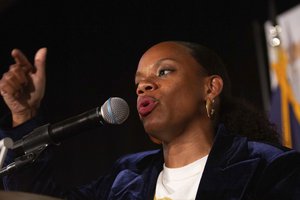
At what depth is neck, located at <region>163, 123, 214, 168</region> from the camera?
5.90 feet

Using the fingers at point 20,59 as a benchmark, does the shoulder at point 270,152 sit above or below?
below

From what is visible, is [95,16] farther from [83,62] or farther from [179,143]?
[179,143]

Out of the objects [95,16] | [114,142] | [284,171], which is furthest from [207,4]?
[284,171]

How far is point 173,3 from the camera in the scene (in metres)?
3.37

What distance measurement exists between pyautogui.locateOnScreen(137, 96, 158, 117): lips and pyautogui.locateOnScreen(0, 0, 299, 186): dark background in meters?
1.62

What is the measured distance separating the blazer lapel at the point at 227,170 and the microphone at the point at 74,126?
0.39 metres

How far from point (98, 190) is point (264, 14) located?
5.41ft

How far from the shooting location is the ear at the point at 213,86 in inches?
74.7


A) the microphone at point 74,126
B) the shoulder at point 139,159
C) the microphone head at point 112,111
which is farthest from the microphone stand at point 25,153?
the shoulder at point 139,159

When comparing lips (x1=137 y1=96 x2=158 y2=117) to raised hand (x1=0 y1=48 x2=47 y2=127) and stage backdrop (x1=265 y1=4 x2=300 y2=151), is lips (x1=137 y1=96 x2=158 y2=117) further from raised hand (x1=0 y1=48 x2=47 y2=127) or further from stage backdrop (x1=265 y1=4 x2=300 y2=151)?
stage backdrop (x1=265 y1=4 x2=300 y2=151)

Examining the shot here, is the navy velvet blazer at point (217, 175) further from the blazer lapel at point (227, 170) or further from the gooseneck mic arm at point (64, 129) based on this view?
the gooseneck mic arm at point (64, 129)

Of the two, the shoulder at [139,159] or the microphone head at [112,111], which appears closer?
the microphone head at [112,111]

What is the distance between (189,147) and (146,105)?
230mm

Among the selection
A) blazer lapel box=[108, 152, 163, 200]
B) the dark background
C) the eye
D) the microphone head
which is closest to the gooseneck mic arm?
the microphone head
